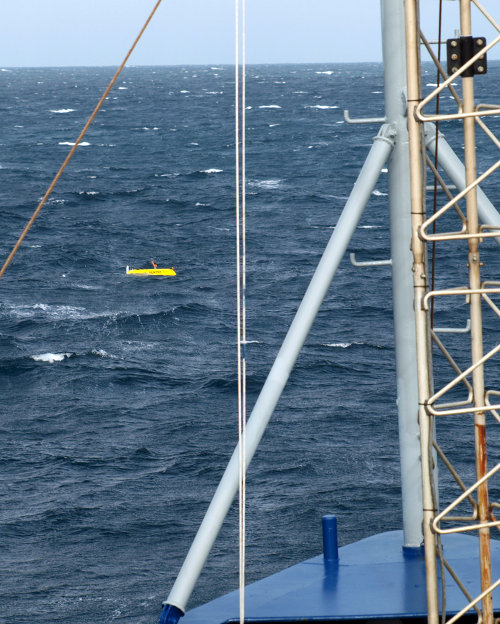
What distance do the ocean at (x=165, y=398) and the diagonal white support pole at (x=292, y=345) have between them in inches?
700

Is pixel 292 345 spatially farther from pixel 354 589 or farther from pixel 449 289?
pixel 449 289

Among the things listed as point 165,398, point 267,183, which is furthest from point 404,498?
point 267,183

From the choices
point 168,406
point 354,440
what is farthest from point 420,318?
point 168,406

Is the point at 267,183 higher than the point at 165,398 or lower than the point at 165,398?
higher

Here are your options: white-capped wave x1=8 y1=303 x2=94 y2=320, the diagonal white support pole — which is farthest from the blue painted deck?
white-capped wave x1=8 y1=303 x2=94 y2=320

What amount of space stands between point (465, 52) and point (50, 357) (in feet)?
136

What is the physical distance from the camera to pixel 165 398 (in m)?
42.8

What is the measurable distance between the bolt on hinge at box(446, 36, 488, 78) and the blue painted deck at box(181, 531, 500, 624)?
17.2 feet

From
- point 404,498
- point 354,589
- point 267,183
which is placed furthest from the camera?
point 267,183

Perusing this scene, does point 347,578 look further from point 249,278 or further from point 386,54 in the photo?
point 249,278

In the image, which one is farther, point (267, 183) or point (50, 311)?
point (267, 183)

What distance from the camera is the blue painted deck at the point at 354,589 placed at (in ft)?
34.9

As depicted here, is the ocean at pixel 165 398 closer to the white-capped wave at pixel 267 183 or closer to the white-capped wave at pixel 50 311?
the white-capped wave at pixel 50 311

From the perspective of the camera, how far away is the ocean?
30969 mm
